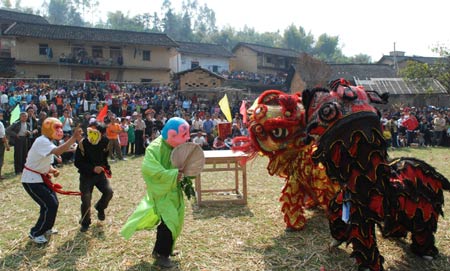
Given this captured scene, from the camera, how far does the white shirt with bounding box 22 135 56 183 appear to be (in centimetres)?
529

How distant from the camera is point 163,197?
464 centimetres

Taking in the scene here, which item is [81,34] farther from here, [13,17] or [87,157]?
[87,157]

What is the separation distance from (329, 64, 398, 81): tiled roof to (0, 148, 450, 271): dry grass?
31662 millimetres

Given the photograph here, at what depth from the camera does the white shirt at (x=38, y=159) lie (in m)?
5.29

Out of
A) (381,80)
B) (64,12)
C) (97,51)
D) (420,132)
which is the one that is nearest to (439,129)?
(420,132)

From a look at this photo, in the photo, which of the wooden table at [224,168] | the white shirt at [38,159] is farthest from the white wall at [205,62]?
the white shirt at [38,159]

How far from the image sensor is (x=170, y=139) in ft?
15.5

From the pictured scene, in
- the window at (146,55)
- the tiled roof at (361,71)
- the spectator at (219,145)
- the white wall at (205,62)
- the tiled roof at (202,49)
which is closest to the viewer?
the spectator at (219,145)

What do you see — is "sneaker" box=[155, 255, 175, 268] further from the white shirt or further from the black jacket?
the white shirt

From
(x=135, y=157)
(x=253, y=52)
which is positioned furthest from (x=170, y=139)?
(x=253, y=52)

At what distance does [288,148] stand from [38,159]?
3.55 meters

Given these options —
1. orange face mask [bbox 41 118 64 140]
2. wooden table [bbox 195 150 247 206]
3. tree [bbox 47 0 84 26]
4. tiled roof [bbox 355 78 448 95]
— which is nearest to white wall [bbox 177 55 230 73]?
tiled roof [bbox 355 78 448 95]

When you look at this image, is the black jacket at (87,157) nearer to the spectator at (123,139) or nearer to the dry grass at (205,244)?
the dry grass at (205,244)

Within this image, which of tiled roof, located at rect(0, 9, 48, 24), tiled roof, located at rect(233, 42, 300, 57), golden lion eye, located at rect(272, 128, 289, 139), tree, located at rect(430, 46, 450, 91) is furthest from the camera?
tiled roof, located at rect(233, 42, 300, 57)
